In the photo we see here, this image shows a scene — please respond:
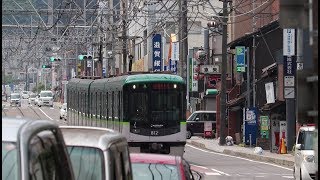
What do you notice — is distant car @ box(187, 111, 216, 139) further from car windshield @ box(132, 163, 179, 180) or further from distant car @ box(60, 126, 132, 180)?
distant car @ box(60, 126, 132, 180)

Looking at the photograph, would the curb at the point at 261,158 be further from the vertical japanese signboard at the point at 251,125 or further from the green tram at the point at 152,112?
the green tram at the point at 152,112

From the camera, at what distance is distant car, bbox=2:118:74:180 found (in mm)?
5390

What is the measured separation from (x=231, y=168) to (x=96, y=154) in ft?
86.9

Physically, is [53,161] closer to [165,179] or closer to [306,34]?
[306,34]

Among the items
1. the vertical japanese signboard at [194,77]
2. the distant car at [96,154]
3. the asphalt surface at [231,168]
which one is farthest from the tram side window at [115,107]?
the vertical japanese signboard at [194,77]

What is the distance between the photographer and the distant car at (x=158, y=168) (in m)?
12.6

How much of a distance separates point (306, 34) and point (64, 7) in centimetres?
4663

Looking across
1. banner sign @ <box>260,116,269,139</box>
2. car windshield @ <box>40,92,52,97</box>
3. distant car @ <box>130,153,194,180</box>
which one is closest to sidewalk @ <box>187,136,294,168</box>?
banner sign @ <box>260,116,269,139</box>

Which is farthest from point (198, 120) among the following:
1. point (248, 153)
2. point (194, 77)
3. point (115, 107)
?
point (115, 107)

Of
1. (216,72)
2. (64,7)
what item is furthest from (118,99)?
(216,72)

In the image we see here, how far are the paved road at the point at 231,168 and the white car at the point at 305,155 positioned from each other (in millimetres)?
2646

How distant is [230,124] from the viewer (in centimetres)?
5566

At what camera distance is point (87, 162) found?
8.41m

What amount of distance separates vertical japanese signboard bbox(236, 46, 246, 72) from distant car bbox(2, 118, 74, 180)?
4466cm
